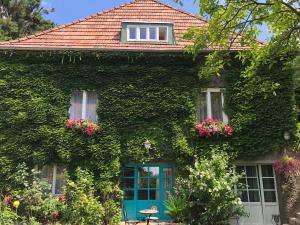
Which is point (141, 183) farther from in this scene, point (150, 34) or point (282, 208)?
point (150, 34)

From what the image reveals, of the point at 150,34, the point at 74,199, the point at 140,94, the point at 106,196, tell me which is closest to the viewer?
the point at 74,199

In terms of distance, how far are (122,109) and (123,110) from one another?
54mm

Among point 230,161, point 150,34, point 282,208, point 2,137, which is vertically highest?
point 150,34

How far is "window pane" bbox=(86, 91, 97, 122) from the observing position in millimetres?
12648

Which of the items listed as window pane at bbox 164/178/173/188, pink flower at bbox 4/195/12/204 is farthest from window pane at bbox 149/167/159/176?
pink flower at bbox 4/195/12/204

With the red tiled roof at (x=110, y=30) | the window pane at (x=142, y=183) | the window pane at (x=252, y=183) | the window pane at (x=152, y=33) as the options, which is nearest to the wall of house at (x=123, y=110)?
the red tiled roof at (x=110, y=30)

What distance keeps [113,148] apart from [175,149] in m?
2.26

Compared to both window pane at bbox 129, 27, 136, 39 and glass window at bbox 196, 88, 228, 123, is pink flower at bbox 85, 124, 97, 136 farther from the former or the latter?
window pane at bbox 129, 27, 136, 39

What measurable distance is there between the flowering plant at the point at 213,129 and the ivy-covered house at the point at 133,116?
13 centimetres

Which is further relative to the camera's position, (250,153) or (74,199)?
(250,153)

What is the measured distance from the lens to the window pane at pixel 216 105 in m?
12.8

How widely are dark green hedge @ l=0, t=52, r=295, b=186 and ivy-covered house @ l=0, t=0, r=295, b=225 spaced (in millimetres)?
37

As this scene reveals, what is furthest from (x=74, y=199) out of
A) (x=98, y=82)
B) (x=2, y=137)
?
(x=98, y=82)

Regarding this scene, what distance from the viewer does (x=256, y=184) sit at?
12266mm
